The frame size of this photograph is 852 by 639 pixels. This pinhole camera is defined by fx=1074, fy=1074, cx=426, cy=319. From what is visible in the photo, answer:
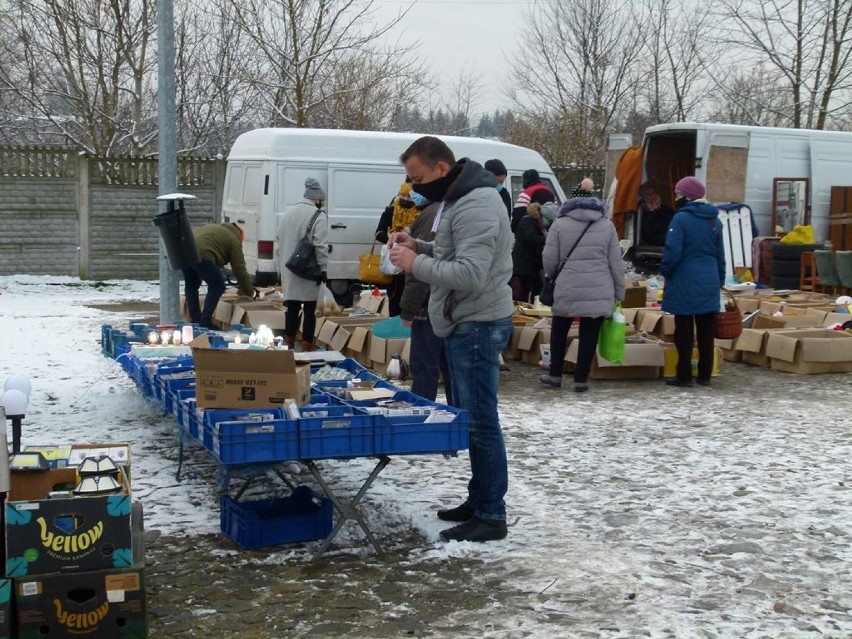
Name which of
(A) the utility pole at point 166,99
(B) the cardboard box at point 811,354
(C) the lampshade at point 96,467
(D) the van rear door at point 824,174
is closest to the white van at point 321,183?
(D) the van rear door at point 824,174

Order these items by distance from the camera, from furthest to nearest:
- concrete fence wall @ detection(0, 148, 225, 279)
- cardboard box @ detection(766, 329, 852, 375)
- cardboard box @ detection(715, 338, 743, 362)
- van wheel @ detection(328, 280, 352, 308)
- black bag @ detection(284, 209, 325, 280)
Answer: concrete fence wall @ detection(0, 148, 225, 279) < van wheel @ detection(328, 280, 352, 308) < cardboard box @ detection(715, 338, 743, 362) < cardboard box @ detection(766, 329, 852, 375) < black bag @ detection(284, 209, 325, 280)

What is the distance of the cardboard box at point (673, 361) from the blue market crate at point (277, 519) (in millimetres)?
5359

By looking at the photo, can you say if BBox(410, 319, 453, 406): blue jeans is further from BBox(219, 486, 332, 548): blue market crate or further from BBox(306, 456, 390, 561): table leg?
BBox(306, 456, 390, 561): table leg

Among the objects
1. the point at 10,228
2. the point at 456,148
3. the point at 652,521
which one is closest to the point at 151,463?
the point at 652,521

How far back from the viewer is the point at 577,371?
363 inches

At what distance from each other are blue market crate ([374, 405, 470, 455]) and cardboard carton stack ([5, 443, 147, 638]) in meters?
1.27

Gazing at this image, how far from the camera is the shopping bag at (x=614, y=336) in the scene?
362 inches

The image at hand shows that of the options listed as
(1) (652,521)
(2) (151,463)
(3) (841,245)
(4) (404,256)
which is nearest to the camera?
(4) (404,256)

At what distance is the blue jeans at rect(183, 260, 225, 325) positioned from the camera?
1105cm

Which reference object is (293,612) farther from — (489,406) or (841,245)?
(841,245)

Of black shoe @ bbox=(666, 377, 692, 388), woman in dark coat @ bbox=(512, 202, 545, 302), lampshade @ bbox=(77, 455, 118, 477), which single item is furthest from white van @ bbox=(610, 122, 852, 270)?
lampshade @ bbox=(77, 455, 118, 477)

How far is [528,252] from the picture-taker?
11281mm

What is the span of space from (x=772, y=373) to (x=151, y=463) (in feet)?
20.8

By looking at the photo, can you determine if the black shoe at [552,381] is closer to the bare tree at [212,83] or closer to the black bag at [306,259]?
the black bag at [306,259]
